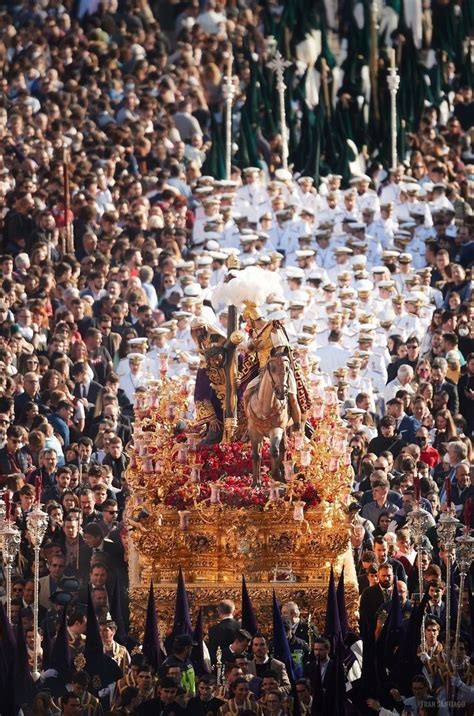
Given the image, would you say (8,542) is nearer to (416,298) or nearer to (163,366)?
(163,366)

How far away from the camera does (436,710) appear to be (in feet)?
98.9

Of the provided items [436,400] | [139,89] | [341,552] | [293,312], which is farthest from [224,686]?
[139,89]

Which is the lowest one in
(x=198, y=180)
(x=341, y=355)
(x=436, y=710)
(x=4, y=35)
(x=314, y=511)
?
(x=436, y=710)

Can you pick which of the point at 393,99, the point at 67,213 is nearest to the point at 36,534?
the point at 67,213

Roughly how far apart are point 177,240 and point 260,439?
12744 mm

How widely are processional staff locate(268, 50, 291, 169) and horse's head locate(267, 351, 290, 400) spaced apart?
655 inches

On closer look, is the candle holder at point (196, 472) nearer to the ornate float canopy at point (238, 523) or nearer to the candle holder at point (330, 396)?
the ornate float canopy at point (238, 523)

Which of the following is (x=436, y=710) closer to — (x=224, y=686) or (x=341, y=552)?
(x=224, y=686)

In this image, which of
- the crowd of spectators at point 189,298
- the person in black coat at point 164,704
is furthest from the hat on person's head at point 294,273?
the person in black coat at point 164,704

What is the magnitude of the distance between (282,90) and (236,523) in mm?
18010

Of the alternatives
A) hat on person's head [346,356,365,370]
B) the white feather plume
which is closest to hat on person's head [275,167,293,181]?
hat on person's head [346,356,365,370]

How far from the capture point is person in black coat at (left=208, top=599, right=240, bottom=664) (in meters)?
33.4

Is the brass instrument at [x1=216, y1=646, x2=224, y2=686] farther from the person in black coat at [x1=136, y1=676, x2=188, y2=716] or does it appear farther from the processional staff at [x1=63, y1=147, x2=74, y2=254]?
the processional staff at [x1=63, y1=147, x2=74, y2=254]

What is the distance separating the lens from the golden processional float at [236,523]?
35.8 meters
